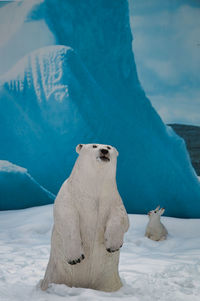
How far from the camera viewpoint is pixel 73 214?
1843 millimetres

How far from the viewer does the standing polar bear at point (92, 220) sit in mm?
1854

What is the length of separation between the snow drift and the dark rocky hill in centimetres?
21

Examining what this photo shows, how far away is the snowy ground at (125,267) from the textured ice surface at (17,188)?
0.67 m

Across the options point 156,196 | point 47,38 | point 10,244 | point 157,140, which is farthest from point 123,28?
point 10,244

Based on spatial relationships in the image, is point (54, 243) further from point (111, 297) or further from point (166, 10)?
point (166, 10)

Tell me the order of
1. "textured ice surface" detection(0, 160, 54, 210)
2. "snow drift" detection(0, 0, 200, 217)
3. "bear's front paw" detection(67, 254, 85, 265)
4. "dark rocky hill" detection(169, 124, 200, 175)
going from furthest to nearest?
"dark rocky hill" detection(169, 124, 200, 175)
"snow drift" detection(0, 0, 200, 217)
"textured ice surface" detection(0, 160, 54, 210)
"bear's front paw" detection(67, 254, 85, 265)

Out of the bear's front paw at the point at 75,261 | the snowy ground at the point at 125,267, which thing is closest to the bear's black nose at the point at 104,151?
the bear's front paw at the point at 75,261

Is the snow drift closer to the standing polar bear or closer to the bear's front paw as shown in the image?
the standing polar bear

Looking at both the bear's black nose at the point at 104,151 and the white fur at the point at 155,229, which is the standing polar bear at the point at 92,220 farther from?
the white fur at the point at 155,229

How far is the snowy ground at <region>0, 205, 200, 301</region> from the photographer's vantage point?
187cm

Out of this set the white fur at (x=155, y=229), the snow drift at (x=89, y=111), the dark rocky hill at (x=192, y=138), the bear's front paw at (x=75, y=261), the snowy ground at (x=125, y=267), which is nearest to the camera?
the bear's front paw at (x=75, y=261)

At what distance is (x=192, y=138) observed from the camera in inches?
295

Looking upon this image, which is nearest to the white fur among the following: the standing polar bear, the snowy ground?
the snowy ground

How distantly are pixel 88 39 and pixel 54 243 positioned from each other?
5647 millimetres
